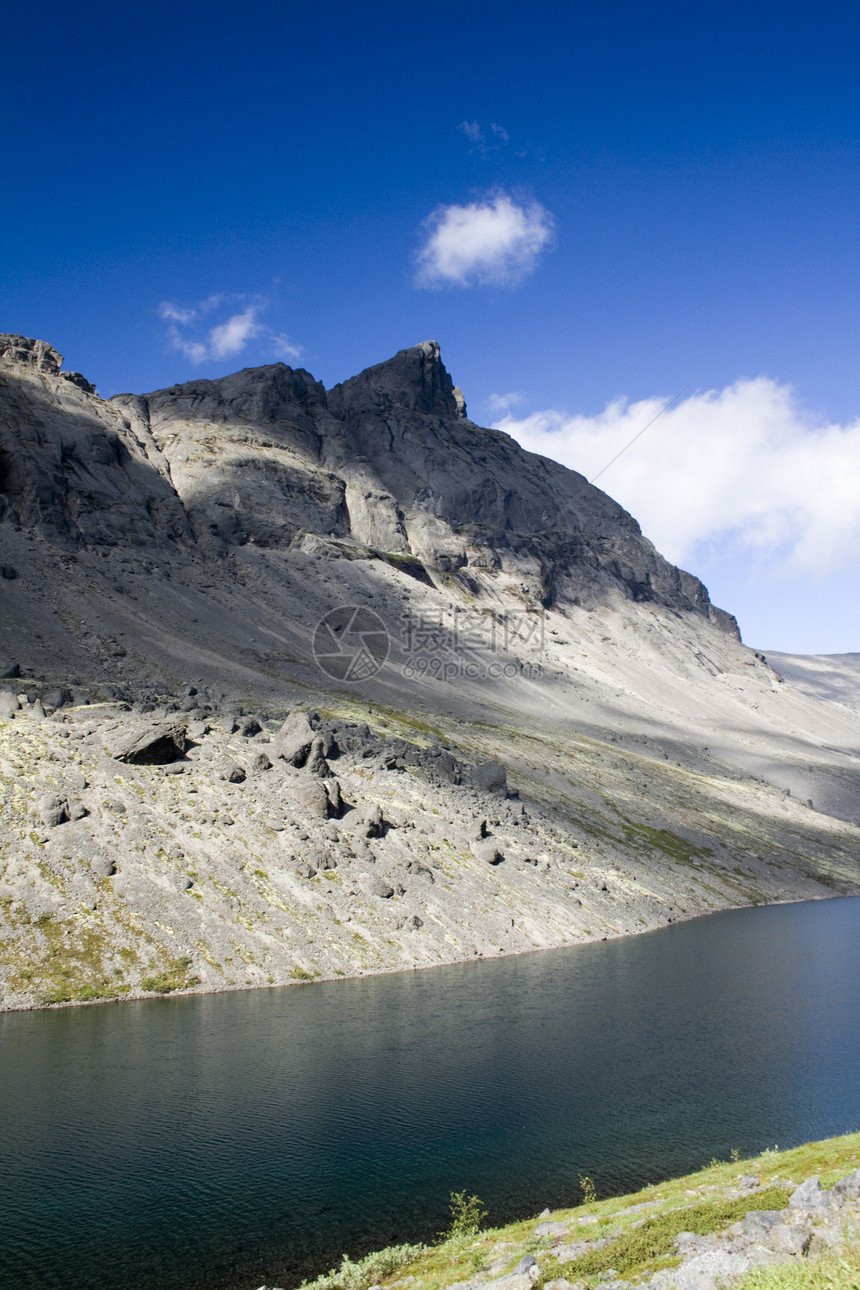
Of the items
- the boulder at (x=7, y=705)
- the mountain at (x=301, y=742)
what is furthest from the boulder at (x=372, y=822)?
the boulder at (x=7, y=705)

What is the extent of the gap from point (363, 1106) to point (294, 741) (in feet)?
132

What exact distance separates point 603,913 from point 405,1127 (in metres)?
41.4

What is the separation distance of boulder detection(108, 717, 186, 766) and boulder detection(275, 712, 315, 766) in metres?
8.43

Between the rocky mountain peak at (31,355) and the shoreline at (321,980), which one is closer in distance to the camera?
the shoreline at (321,980)

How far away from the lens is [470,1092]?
31.0m

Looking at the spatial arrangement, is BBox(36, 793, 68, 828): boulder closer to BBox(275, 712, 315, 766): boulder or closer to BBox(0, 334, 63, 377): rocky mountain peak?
BBox(275, 712, 315, 766): boulder

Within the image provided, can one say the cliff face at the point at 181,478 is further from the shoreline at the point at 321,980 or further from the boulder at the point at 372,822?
the shoreline at the point at 321,980

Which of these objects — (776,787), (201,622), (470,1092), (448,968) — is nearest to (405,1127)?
(470,1092)

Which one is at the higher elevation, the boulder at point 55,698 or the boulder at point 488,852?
the boulder at point 55,698

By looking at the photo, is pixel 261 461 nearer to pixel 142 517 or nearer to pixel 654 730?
pixel 142 517
